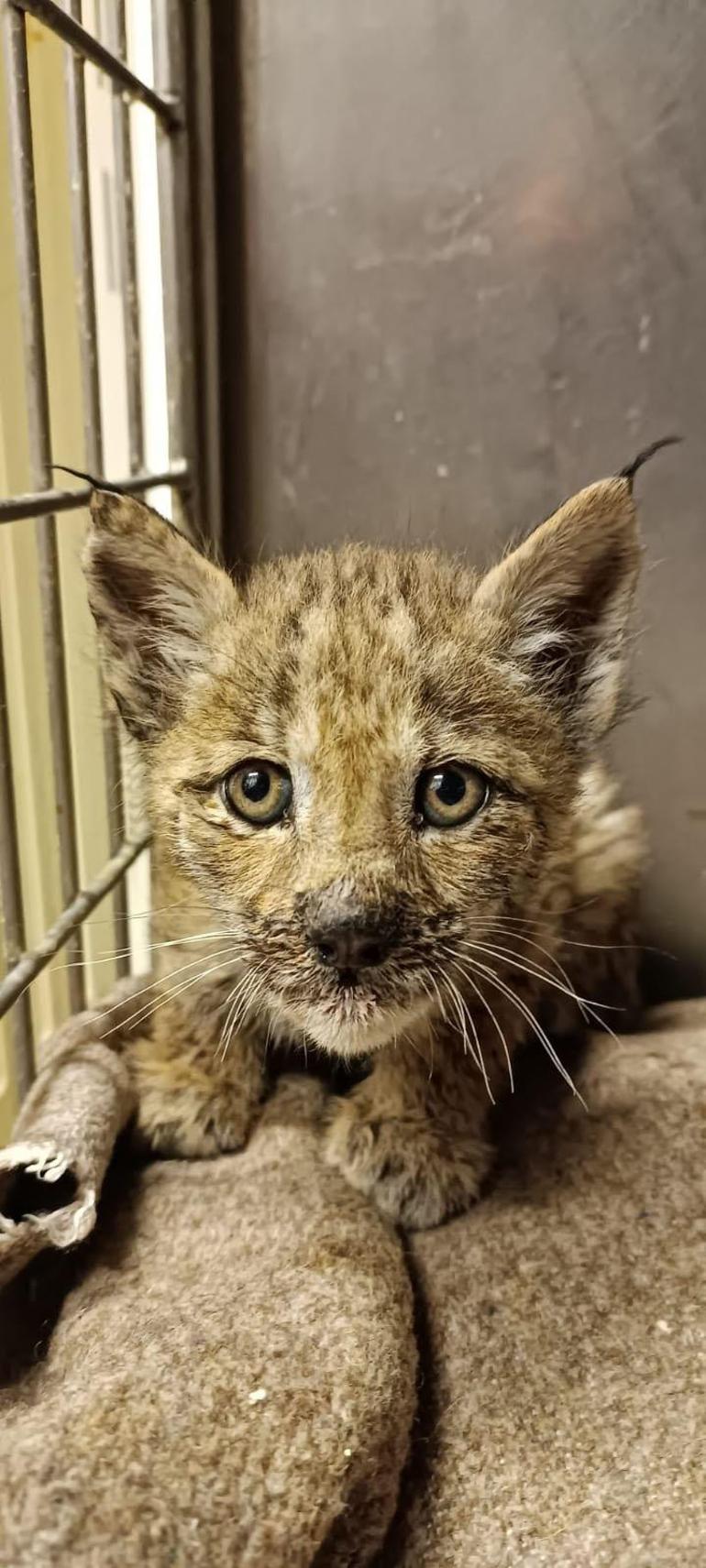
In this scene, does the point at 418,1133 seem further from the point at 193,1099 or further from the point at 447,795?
the point at 447,795

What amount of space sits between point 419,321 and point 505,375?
0.44 feet

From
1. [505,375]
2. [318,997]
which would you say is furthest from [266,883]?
[505,375]

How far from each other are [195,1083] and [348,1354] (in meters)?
0.35

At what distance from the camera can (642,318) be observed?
4.66 ft

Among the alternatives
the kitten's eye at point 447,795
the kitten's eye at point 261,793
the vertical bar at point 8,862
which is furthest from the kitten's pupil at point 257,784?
the vertical bar at point 8,862

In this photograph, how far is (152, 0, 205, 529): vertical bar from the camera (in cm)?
140

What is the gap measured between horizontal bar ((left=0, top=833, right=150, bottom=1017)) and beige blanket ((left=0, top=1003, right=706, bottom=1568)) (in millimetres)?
98

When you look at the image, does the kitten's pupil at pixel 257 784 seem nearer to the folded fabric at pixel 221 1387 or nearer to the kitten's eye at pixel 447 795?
the kitten's eye at pixel 447 795

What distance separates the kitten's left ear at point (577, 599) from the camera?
1037 mm

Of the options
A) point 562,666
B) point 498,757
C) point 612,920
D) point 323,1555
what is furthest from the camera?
point 612,920

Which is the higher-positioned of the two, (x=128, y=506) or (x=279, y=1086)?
(x=128, y=506)

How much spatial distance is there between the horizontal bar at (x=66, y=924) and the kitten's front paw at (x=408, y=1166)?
344mm

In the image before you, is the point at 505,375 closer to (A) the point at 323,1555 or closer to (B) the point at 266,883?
(B) the point at 266,883

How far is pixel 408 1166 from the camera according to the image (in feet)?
3.63
